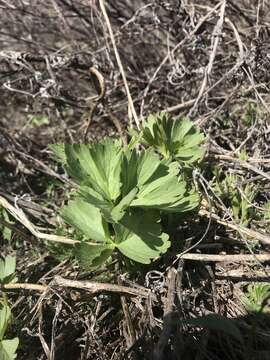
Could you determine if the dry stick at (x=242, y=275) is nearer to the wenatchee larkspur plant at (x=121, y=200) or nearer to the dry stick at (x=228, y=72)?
the wenatchee larkspur plant at (x=121, y=200)

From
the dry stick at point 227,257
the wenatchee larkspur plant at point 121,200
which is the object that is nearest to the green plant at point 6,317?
the wenatchee larkspur plant at point 121,200

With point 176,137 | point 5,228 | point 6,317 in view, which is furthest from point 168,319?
point 5,228

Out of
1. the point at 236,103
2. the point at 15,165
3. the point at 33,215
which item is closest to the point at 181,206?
the point at 33,215

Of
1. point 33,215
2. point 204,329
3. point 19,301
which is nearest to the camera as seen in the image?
point 204,329

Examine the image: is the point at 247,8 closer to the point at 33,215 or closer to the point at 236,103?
the point at 236,103

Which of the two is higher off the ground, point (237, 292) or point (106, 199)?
point (106, 199)

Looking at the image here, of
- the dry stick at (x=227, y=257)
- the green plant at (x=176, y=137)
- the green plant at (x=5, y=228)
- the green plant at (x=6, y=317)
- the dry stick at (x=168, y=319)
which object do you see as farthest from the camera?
the green plant at (x=5, y=228)

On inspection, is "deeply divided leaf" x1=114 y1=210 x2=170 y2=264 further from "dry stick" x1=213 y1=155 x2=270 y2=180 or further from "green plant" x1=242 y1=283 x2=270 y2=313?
"dry stick" x1=213 y1=155 x2=270 y2=180
